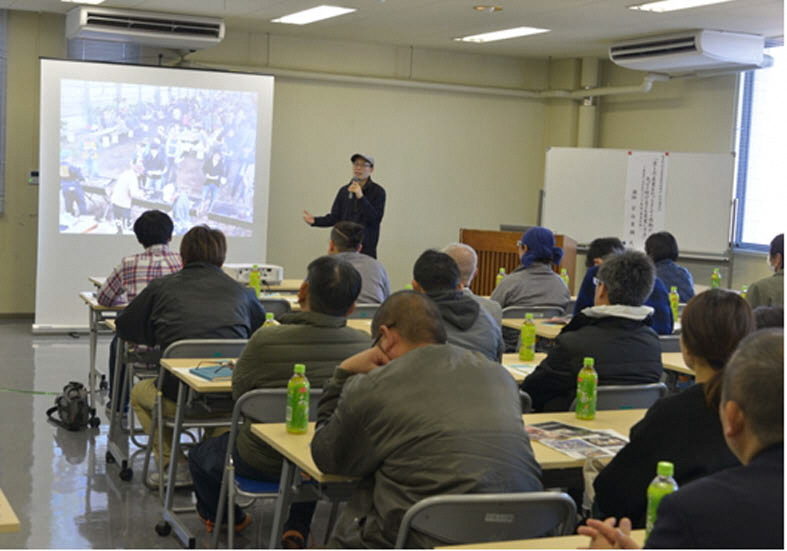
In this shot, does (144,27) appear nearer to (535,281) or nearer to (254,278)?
(254,278)

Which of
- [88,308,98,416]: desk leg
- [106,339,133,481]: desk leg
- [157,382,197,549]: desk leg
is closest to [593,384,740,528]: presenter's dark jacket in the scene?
[157,382,197,549]: desk leg

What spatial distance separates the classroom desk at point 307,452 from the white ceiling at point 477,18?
5120mm

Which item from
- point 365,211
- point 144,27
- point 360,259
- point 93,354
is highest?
point 144,27

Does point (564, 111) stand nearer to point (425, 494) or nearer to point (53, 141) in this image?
point (53, 141)

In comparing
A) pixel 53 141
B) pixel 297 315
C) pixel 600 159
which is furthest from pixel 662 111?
pixel 297 315

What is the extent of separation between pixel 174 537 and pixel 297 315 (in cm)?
132

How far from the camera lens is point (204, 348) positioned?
4.48 m

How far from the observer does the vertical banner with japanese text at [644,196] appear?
1012 cm

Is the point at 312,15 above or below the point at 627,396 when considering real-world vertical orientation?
above

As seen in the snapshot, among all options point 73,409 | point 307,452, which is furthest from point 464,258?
point 307,452

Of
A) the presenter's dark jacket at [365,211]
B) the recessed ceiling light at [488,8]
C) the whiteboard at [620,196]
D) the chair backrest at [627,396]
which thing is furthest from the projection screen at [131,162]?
the chair backrest at [627,396]

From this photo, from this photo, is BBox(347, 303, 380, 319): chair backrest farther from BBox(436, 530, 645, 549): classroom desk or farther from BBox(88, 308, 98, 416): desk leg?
BBox(436, 530, 645, 549): classroom desk

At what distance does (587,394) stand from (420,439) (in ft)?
3.84

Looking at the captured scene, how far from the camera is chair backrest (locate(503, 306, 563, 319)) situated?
623cm
